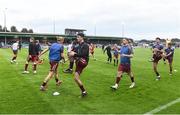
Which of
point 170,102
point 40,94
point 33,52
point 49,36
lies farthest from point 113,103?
point 49,36

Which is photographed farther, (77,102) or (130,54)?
(130,54)

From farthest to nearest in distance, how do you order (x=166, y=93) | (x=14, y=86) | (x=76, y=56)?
(x=14, y=86)
(x=166, y=93)
(x=76, y=56)

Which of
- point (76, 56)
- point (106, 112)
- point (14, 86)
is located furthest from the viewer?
point (14, 86)

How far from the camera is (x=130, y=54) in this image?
52.7ft

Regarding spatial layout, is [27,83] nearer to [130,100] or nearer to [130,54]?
[130,54]

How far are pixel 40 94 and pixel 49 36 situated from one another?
374 ft

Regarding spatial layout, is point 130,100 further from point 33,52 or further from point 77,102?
point 33,52

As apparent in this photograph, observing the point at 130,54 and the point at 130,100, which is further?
the point at 130,54

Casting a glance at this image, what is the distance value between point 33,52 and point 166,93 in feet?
31.9

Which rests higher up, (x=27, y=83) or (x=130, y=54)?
(x=130, y=54)

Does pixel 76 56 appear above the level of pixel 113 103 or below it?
above

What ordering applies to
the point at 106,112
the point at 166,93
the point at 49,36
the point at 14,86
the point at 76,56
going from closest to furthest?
the point at 106,112 → the point at 76,56 → the point at 166,93 → the point at 14,86 → the point at 49,36

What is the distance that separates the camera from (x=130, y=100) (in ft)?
44.3

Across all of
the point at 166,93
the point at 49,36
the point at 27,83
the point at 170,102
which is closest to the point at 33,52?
the point at 27,83
